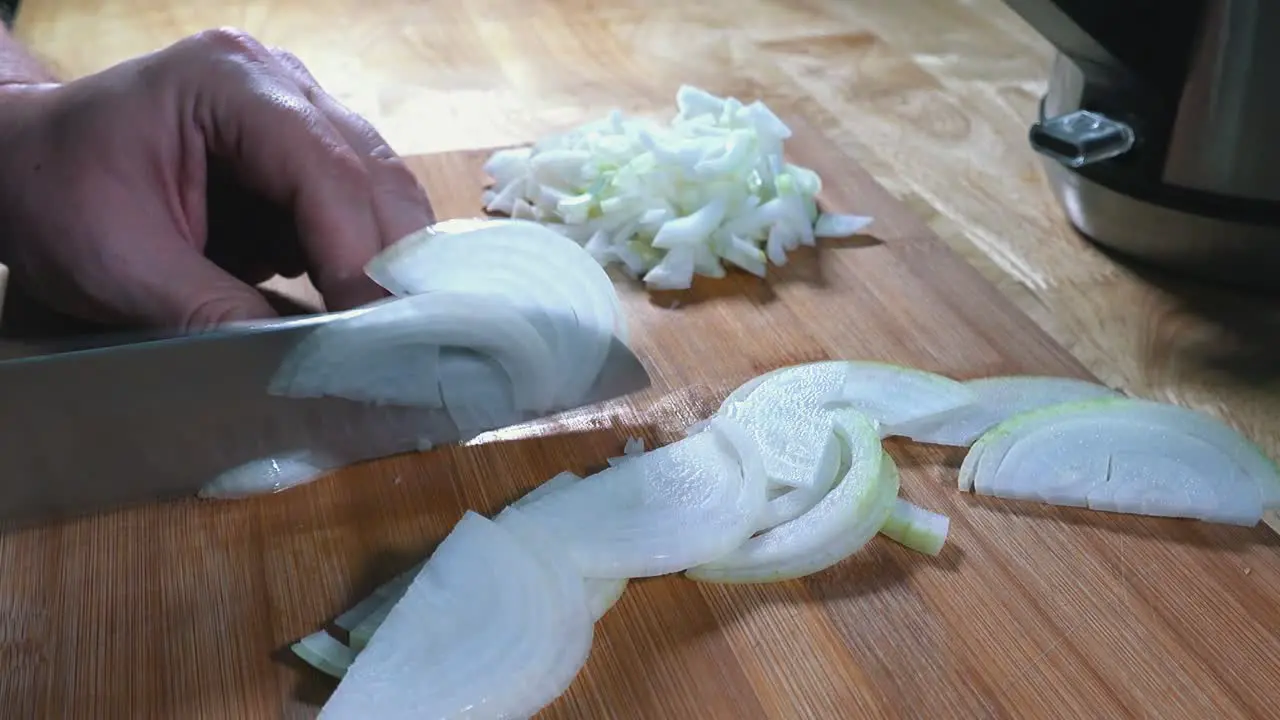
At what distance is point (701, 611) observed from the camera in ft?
2.67

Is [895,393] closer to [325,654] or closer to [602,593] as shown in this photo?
[602,593]

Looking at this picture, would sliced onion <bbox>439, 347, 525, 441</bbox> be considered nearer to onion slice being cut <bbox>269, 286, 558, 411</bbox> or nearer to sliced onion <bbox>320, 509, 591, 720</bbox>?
onion slice being cut <bbox>269, 286, 558, 411</bbox>

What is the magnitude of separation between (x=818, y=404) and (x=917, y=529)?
17 cm

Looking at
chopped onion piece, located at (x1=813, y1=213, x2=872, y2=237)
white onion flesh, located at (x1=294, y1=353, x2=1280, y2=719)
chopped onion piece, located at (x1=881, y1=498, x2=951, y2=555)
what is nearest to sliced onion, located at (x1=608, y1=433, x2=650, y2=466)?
white onion flesh, located at (x1=294, y1=353, x2=1280, y2=719)

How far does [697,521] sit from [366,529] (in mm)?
280

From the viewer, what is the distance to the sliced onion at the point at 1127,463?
0.90m

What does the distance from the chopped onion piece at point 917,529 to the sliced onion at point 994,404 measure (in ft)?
0.37

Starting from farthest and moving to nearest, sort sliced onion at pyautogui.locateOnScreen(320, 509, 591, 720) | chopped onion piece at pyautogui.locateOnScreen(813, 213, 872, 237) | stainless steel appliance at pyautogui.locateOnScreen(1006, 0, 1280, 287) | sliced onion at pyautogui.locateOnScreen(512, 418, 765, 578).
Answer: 1. chopped onion piece at pyautogui.locateOnScreen(813, 213, 872, 237)
2. stainless steel appliance at pyautogui.locateOnScreen(1006, 0, 1280, 287)
3. sliced onion at pyautogui.locateOnScreen(512, 418, 765, 578)
4. sliced onion at pyautogui.locateOnScreen(320, 509, 591, 720)

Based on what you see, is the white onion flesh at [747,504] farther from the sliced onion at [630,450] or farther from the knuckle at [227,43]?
the knuckle at [227,43]

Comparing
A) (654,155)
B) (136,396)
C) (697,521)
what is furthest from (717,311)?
(136,396)

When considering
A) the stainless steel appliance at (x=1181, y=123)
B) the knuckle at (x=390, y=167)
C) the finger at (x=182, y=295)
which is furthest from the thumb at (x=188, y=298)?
the stainless steel appliance at (x=1181, y=123)

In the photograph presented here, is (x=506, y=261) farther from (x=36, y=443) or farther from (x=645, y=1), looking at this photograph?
(x=645, y=1)

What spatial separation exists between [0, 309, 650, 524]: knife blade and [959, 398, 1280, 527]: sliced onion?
575 mm

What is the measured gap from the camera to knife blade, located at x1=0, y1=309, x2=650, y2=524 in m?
0.83
